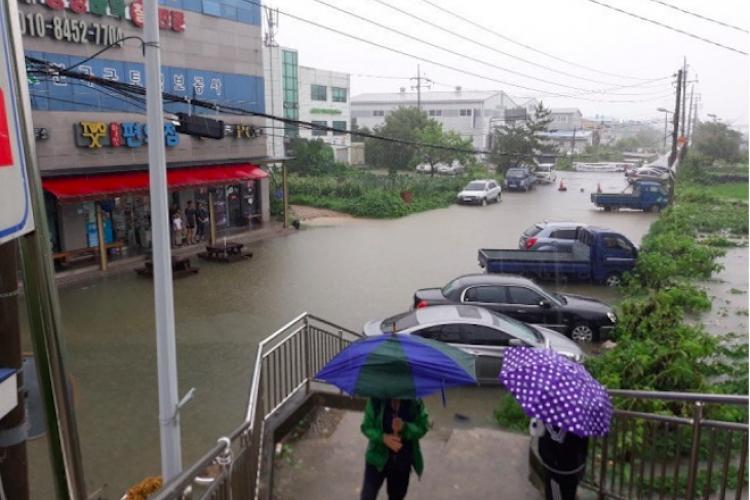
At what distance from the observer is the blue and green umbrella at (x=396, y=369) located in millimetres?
4532

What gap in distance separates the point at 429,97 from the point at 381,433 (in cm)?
8627

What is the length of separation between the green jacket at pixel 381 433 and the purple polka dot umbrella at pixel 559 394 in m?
0.71

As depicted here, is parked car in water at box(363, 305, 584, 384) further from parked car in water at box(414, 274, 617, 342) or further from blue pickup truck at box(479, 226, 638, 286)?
blue pickup truck at box(479, 226, 638, 286)

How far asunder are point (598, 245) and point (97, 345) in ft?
39.7

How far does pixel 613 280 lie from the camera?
16.4m

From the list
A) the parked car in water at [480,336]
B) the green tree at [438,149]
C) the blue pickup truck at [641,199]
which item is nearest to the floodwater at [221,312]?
the parked car in water at [480,336]

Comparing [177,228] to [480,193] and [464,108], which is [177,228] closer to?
[480,193]

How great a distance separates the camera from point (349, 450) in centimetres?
631

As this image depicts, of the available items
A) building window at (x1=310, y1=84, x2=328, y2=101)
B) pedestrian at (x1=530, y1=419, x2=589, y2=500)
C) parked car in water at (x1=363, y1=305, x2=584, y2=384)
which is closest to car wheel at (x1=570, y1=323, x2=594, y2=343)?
parked car in water at (x1=363, y1=305, x2=584, y2=384)

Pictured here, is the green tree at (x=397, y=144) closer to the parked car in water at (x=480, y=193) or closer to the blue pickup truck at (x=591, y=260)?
the parked car in water at (x=480, y=193)

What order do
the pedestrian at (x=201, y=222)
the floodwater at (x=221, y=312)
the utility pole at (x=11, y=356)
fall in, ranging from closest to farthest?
the utility pole at (x=11, y=356)
the floodwater at (x=221, y=312)
the pedestrian at (x=201, y=222)

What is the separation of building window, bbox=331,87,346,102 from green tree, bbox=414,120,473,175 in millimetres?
14726

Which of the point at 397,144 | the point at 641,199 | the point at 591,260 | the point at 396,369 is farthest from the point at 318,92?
the point at 396,369

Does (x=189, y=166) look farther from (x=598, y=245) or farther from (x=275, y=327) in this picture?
(x=598, y=245)
